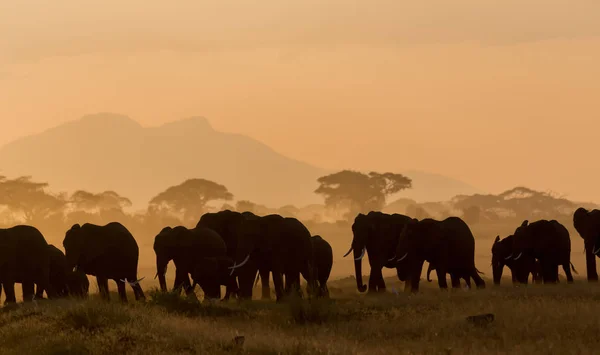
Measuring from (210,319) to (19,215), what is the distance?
90.8 m

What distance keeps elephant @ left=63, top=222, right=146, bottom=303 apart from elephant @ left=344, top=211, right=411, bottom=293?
6804 mm

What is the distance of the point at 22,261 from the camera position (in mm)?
25797

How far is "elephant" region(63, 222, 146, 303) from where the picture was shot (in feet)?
86.5

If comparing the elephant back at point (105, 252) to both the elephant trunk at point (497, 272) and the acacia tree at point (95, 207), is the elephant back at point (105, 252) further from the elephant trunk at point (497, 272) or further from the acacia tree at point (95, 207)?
the acacia tree at point (95, 207)

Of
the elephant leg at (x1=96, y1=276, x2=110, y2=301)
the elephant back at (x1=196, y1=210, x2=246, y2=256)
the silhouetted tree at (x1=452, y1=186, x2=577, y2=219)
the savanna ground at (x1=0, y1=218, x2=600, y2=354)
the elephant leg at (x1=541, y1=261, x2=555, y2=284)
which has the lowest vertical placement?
the savanna ground at (x1=0, y1=218, x2=600, y2=354)

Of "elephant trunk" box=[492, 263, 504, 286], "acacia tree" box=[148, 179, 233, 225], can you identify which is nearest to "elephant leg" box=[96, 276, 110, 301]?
"elephant trunk" box=[492, 263, 504, 286]

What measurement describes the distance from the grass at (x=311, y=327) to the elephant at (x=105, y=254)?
3502 mm

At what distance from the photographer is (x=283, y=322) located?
64.3ft

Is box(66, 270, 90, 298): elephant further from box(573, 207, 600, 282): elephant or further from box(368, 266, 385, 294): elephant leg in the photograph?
box(573, 207, 600, 282): elephant

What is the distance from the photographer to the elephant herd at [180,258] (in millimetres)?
25594

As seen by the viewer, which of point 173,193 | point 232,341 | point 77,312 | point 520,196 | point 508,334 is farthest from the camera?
point 520,196

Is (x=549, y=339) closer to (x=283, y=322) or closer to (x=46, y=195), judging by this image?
(x=283, y=322)

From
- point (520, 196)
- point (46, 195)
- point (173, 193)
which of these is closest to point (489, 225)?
point (520, 196)

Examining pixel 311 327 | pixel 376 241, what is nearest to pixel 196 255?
pixel 376 241
